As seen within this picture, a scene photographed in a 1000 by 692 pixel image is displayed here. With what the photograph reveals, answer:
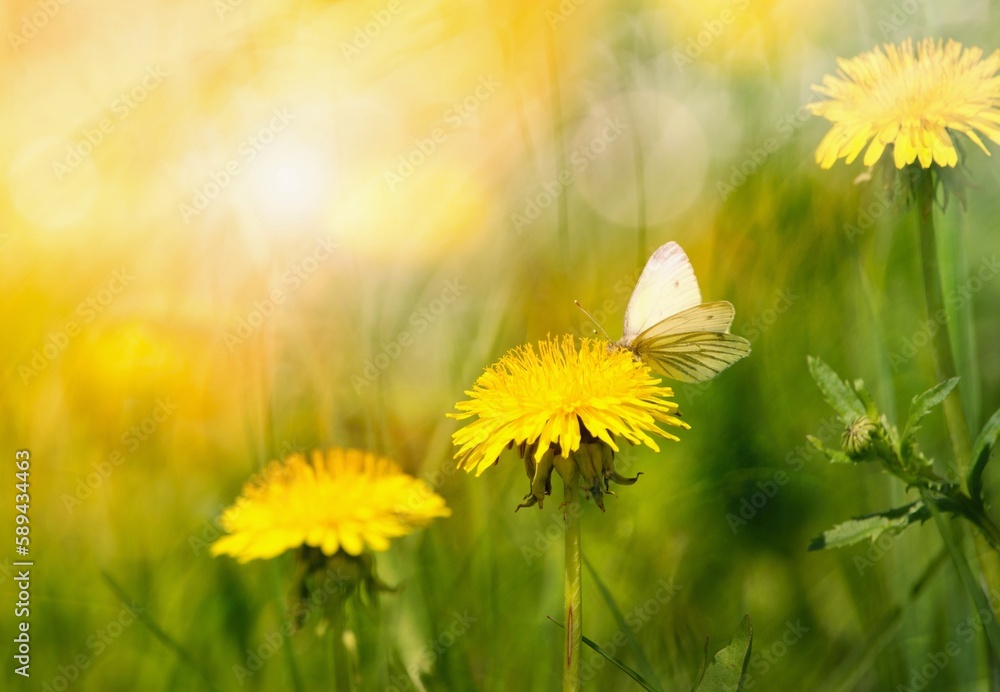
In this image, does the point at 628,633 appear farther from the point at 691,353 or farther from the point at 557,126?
the point at 557,126

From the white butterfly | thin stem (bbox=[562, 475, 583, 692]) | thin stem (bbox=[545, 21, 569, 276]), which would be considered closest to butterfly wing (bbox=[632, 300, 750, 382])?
the white butterfly

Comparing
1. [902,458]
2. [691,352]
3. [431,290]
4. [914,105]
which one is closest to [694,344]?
[691,352]

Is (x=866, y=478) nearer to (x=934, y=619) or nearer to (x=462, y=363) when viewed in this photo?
(x=934, y=619)

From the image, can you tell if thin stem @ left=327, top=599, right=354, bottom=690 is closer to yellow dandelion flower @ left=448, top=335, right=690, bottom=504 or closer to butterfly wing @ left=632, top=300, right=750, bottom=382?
yellow dandelion flower @ left=448, top=335, right=690, bottom=504

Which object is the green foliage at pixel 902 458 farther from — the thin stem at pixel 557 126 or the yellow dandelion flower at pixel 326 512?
the thin stem at pixel 557 126

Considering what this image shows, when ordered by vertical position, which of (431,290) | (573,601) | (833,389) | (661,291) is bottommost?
(573,601)

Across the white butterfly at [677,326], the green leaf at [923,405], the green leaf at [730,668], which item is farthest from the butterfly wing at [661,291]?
the green leaf at [730,668]
